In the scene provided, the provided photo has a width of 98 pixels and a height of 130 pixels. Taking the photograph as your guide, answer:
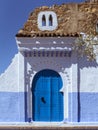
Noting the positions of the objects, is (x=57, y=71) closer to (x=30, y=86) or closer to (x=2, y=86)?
(x=30, y=86)

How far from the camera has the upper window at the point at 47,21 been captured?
55.0 feet

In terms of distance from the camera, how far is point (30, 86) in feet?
53.4

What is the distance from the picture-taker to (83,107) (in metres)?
16.2

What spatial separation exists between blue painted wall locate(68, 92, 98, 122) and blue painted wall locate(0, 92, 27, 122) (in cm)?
187

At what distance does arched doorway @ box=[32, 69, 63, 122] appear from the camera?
16312mm

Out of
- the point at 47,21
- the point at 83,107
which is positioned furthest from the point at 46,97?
the point at 47,21

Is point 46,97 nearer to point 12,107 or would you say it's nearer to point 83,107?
point 12,107

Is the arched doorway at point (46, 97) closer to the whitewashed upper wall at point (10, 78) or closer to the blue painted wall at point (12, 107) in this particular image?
the blue painted wall at point (12, 107)

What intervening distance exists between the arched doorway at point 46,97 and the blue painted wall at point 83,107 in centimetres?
50

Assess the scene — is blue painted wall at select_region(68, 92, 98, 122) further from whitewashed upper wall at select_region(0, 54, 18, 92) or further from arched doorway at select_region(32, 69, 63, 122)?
whitewashed upper wall at select_region(0, 54, 18, 92)

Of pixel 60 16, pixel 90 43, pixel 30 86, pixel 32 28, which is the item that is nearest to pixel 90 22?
pixel 60 16

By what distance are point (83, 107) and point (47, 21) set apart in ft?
12.4

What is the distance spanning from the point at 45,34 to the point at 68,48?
104 cm

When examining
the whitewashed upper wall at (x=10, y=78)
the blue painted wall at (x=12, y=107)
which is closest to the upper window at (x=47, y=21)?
the whitewashed upper wall at (x=10, y=78)
